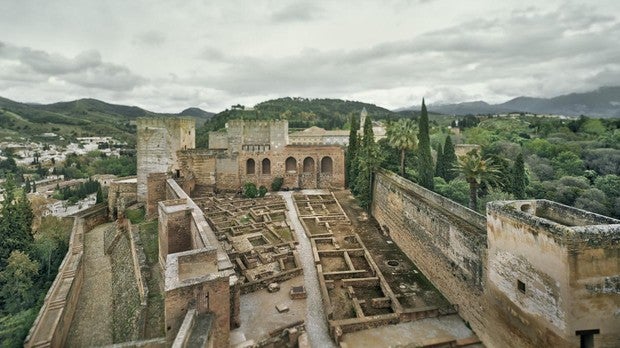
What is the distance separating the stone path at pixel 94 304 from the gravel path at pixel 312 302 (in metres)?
7.93

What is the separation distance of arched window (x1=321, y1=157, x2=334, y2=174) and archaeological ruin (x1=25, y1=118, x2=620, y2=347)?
5.59m

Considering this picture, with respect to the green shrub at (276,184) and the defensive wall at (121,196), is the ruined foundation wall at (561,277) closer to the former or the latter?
the green shrub at (276,184)

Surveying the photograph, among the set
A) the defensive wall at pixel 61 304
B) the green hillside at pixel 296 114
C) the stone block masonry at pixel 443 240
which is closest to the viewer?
the stone block masonry at pixel 443 240

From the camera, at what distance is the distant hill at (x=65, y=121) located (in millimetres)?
110938

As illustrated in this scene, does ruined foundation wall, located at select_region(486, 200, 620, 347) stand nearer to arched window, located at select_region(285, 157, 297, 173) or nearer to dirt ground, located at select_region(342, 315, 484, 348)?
dirt ground, located at select_region(342, 315, 484, 348)

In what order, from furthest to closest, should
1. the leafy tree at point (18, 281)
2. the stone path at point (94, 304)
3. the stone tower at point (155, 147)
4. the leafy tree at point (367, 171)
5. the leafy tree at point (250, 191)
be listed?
the leafy tree at point (250, 191), the leafy tree at point (367, 171), the stone tower at point (155, 147), the leafy tree at point (18, 281), the stone path at point (94, 304)

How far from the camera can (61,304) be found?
612 inches

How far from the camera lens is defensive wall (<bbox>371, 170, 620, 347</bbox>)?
802 cm

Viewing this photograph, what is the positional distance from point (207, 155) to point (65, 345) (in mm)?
19171

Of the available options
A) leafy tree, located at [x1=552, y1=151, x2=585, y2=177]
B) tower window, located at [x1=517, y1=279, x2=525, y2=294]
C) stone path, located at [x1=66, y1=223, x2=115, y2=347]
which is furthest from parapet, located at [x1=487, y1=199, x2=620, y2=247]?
leafy tree, located at [x1=552, y1=151, x2=585, y2=177]

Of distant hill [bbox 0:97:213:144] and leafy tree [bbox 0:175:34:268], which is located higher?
distant hill [bbox 0:97:213:144]

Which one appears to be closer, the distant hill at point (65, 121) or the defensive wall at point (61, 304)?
the defensive wall at point (61, 304)

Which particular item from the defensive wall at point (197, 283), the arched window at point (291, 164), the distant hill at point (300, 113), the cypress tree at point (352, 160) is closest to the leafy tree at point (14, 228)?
the defensive wall at point (197, 283)

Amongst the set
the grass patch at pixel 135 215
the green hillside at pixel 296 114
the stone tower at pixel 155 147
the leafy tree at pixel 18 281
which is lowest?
the leafy tree at pixel 18 281
